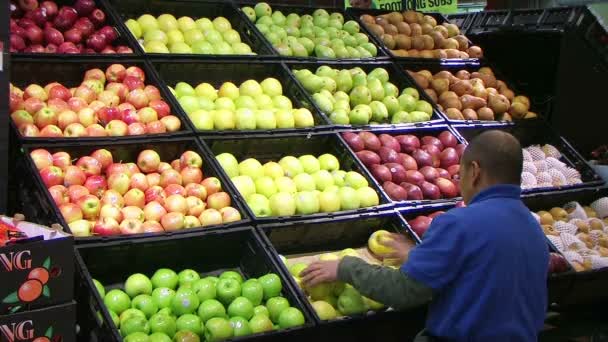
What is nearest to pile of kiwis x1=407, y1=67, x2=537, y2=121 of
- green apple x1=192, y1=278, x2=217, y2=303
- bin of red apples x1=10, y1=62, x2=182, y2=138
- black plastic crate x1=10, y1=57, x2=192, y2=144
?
black plastic crate x1=10, y1=57, x2=192, y2=144

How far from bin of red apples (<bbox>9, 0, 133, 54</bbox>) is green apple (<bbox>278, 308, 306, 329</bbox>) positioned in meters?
2.12

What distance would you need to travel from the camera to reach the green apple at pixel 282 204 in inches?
140

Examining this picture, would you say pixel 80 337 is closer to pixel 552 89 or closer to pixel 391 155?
→ pixel 391 155

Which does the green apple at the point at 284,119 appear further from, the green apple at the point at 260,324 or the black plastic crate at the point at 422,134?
the green apple at the point at 260,324

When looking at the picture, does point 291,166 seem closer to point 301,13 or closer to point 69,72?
point 69,72

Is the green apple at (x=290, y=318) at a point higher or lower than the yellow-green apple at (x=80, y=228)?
lower

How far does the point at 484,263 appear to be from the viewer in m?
2.28

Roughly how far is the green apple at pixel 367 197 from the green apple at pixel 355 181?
4 centimetres

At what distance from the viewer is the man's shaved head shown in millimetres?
2354

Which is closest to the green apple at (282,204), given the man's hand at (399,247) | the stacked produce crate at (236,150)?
the stacked produce crate at (236,150)

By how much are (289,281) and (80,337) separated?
0.96 m

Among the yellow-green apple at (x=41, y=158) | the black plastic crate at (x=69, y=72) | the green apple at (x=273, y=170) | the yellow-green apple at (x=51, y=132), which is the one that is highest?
the black plastic crate at (x=69, y=72)

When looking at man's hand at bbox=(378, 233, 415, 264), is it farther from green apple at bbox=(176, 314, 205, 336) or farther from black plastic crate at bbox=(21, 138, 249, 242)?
green apple at bbox=(176, 314, 205, 336)

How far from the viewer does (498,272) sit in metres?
2.28
